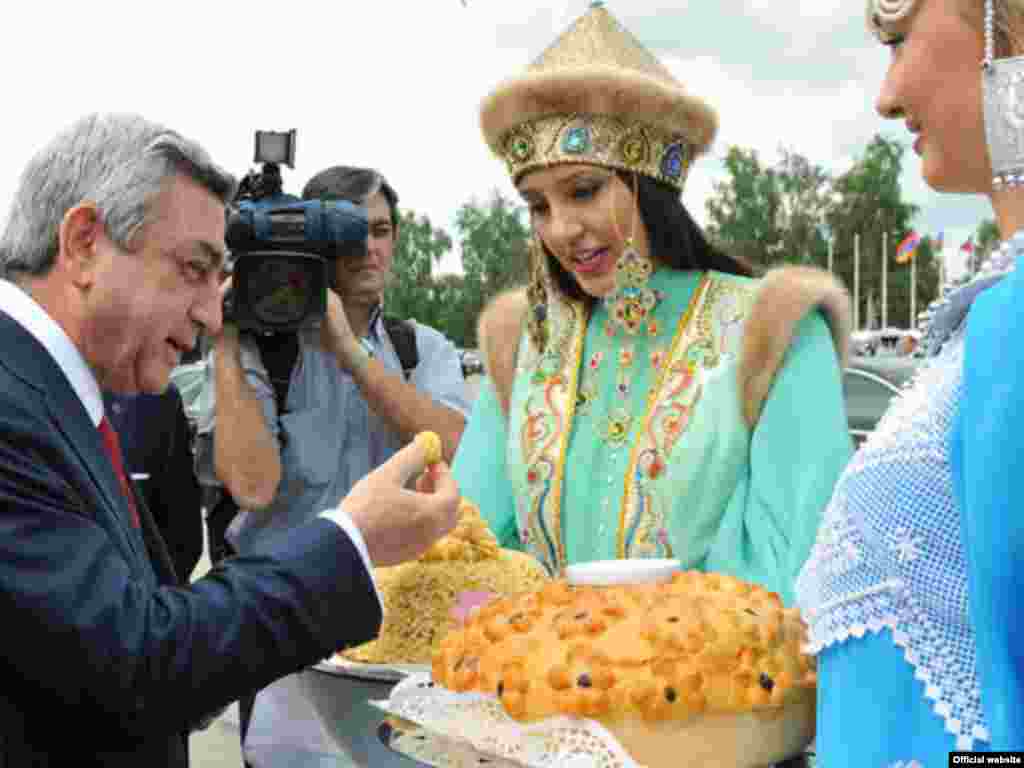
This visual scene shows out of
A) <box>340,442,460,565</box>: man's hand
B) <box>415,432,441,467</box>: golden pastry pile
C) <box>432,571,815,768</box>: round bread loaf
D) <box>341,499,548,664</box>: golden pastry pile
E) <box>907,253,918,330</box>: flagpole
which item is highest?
<box>415,432,441,467</box>: golden pastry pile

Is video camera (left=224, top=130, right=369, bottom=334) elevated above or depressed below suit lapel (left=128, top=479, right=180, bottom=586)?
above

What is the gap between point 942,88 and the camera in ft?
3.36

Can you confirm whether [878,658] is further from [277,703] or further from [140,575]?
[277,703]

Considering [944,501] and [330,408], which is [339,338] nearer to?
[330,408]

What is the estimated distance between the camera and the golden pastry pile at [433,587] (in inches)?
66.9

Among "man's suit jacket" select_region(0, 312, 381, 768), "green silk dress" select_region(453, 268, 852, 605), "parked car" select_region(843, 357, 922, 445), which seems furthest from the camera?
"parked car" select_region(843, 357, 922, 445)

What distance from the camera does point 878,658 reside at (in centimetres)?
95

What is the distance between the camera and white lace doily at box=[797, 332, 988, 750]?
91 centimetres

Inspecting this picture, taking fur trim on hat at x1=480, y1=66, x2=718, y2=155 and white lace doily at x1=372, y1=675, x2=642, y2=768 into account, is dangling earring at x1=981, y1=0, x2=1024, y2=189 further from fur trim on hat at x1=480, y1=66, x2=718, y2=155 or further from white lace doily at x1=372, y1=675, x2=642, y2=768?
fur trim on hat at x1=480, y1=66, x2=718, y2=155

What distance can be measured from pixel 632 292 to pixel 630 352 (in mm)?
113

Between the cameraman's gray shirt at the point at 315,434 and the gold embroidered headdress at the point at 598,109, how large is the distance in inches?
32.3

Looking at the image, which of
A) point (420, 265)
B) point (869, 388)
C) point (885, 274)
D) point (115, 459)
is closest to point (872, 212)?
point (885, 274)

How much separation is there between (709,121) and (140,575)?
144cm

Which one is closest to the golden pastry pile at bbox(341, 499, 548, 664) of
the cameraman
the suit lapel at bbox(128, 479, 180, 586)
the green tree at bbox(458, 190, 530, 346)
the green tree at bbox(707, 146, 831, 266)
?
the suit lapel at bbox(128, 479, 180, 586)
